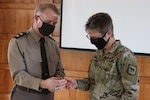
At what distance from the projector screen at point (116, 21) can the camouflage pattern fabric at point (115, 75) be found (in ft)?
3.34

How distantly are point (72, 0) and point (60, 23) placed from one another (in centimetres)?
32

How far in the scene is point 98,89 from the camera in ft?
5.71

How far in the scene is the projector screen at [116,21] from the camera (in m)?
2.68

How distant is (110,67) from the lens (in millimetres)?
1670

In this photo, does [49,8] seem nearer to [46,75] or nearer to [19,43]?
[19,43]

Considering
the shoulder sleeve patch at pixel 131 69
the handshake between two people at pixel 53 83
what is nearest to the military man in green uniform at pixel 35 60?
the handshake between two people at pixel 53 83

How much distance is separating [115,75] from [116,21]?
4.06ft

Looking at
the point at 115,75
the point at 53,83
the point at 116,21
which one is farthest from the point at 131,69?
the point at 116,21

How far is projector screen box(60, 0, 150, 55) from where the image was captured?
8.79 feet

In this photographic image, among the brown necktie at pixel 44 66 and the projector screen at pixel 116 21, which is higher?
the projector screen at pixel 116 21

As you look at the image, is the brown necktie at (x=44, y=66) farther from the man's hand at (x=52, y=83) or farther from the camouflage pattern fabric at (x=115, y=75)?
the camouflage pattern fabric at (x=115, y=75)

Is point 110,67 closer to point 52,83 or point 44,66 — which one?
point 52,83

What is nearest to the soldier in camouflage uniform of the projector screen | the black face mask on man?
the black face mask on man

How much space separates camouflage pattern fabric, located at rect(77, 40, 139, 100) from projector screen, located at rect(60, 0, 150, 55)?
1.02 m
